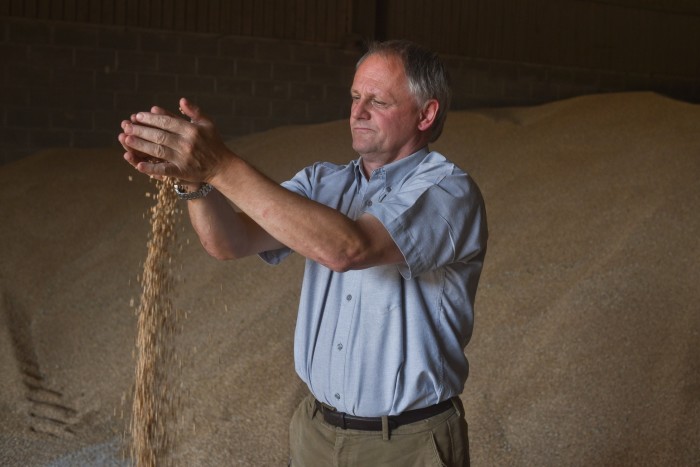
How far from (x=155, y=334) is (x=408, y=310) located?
67 cm

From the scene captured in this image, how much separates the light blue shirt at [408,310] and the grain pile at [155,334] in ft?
1.31

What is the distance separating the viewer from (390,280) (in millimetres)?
1712

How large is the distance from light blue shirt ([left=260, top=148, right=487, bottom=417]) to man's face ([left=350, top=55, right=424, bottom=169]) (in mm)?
51

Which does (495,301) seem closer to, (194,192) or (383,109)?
(383,109)

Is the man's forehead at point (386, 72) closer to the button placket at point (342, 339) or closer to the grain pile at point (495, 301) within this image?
the button placket at point (342, 339)

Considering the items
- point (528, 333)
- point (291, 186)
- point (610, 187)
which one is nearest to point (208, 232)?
point (291, 186)

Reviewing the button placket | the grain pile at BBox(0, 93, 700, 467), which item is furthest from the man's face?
the grain pile at BBox(0, 93, 700, 467)

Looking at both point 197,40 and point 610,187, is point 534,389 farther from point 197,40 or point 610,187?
point 197,40

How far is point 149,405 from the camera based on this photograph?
2.12m

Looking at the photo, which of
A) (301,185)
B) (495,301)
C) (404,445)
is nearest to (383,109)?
(301,185)

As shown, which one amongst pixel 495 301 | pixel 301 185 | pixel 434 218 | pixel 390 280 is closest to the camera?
pixel 434 218

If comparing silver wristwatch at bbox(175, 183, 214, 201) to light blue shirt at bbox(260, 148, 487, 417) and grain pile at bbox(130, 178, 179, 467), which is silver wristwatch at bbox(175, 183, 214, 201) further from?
light blue shirt at bbox(260, 148, 487, 417)

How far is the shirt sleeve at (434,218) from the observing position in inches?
61.6

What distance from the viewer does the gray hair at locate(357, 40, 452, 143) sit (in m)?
1.78
